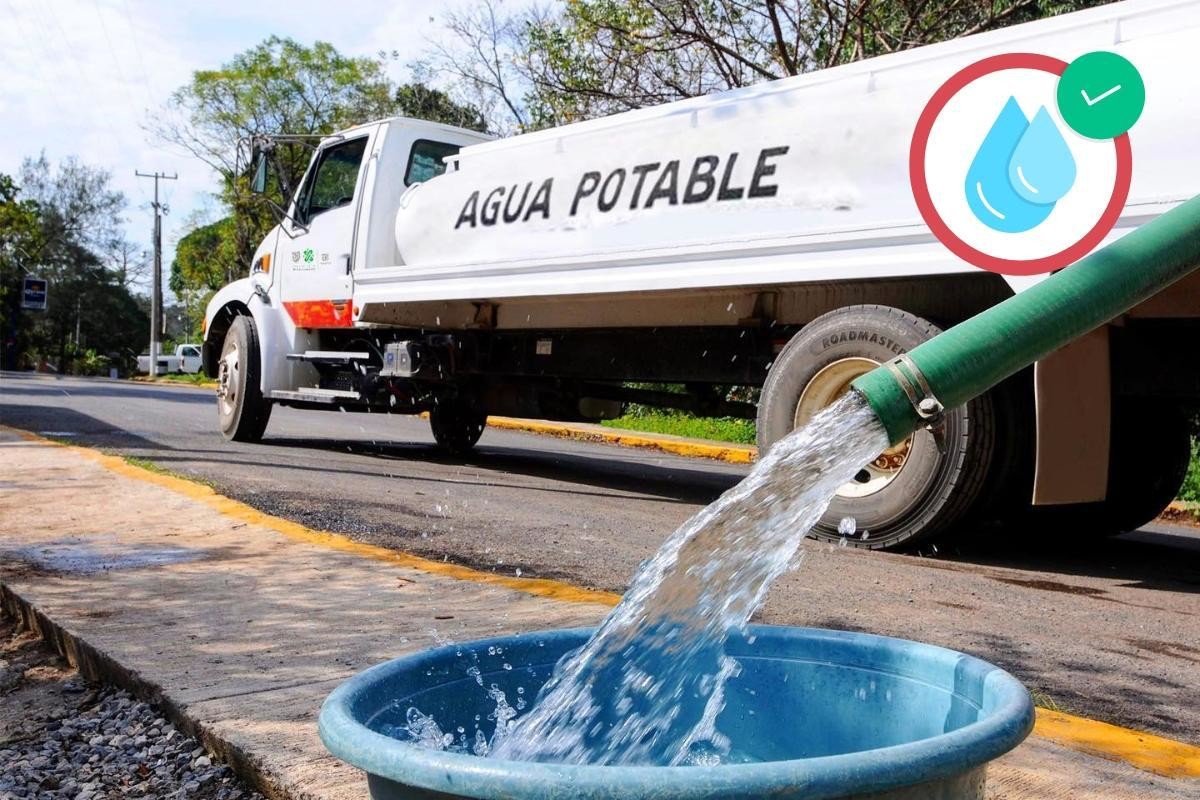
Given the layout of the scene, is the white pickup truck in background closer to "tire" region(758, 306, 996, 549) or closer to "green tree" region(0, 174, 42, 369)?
"green tree" region(0, 174, 42, 369)

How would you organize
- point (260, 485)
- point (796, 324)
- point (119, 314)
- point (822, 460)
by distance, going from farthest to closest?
point (119, 314) < point (260, 485) < point (796, 324) < point (822, 460)

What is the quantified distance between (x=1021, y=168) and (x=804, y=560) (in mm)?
1989

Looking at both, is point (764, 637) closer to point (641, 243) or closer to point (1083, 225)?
point (1083, 225)

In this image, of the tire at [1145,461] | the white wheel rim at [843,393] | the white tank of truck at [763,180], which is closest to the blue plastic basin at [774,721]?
the white tank of truck at [763,180]

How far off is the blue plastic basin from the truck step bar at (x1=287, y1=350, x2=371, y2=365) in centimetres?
867

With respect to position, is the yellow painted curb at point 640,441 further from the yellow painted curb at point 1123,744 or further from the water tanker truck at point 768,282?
the yellow painted curb at point 1123,744

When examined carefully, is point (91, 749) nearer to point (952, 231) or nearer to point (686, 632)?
point (686, 632)

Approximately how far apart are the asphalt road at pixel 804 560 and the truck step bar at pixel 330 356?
0.82 metres

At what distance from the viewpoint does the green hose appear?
134 centimetres

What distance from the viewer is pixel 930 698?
5.42 feet

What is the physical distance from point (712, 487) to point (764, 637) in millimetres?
7515

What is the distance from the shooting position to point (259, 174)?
10.2m

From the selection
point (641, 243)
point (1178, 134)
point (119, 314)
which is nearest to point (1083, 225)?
point (1178, 134)

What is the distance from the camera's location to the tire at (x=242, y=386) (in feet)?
35.4
